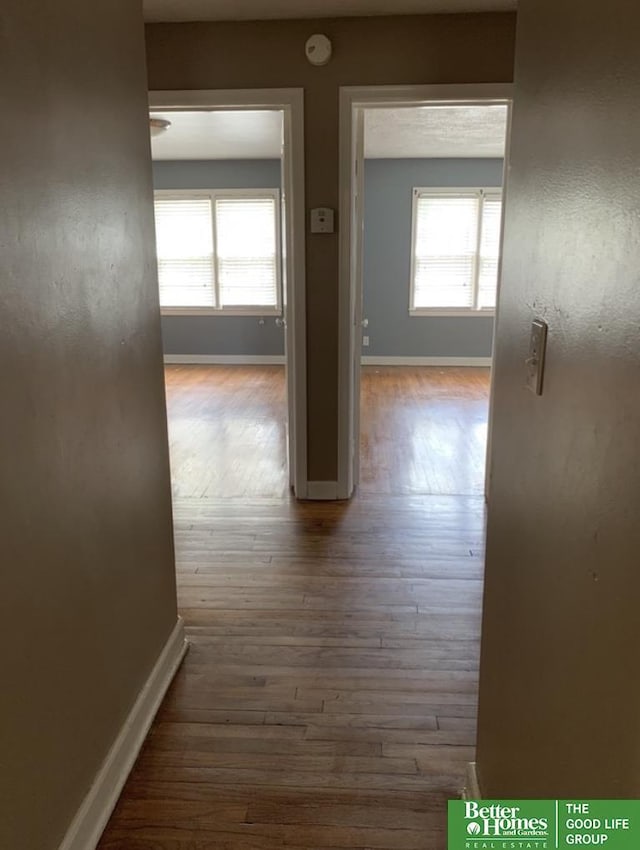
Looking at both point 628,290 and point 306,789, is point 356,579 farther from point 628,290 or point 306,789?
point 628,290

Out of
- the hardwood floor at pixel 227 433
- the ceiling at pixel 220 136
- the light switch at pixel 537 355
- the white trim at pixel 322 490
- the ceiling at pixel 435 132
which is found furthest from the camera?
the ceiling at pixel 220 136

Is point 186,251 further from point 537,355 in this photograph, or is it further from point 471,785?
point 537,355

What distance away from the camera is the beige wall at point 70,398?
120cm

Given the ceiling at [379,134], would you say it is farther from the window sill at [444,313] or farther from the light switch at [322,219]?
the window sill at [444,313]

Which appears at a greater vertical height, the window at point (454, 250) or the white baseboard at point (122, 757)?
the window at point (454, 250)

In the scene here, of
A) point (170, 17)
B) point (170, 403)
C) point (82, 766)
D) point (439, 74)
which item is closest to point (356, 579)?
point (82, 766)

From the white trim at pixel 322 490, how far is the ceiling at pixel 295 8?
7.82ft

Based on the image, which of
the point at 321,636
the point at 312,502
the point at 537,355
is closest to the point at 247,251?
the point at 312,502

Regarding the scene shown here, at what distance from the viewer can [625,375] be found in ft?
2.35

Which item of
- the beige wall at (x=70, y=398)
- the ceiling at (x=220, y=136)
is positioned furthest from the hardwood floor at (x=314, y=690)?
the ceiling at (x=220, y=136)

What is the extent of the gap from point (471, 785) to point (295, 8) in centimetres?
315

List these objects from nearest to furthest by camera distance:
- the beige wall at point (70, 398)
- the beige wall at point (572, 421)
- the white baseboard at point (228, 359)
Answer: the beige wall at point (572, 421) < the beige wall at point (70, 398) < the white baseboard at point (228, 359)

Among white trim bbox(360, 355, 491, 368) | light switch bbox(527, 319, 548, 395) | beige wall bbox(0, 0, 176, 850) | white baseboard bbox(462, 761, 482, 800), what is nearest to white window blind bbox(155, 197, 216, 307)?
white trim bbox(360, 355, 491, 368)

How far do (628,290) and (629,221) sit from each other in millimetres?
77
